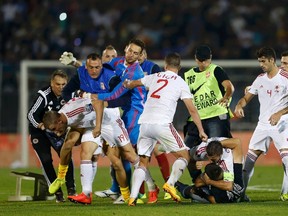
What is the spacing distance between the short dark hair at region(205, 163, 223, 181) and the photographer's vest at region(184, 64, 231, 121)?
1.66 metres

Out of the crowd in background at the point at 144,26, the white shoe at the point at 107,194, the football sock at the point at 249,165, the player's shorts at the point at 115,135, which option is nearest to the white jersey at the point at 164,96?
the player's shorts at the point at 115,135

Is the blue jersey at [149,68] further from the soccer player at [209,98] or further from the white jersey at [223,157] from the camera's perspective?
the white jersey at [223,157]

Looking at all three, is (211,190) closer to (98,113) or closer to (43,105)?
(98,113)

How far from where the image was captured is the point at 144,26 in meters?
28.5

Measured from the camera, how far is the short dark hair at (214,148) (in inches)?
550

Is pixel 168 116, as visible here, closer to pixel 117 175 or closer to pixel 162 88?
pixel 162 88

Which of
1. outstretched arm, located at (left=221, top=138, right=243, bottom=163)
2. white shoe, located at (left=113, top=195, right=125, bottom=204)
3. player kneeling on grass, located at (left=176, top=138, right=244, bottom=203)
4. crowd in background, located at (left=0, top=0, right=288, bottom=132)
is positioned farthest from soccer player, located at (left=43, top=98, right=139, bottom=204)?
crowd in background, located at (left=0, top=0, right=288, bottom=132)

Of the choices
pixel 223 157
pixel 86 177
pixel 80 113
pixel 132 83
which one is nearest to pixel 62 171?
pixel 86 177

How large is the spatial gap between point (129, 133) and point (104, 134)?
123cm

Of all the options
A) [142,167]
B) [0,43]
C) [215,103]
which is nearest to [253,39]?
[0,43]

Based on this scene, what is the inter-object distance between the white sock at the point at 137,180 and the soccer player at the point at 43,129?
76.6 inches

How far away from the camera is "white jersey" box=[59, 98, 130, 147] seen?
1423 cm

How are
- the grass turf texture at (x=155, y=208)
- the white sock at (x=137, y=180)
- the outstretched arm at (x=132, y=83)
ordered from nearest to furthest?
the grass turf texture at (x=155, y=208) → the white sock at (x=137, y=180) → the outstretched arm at (x=132, y=83)

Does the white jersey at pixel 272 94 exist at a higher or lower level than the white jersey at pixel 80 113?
higher
